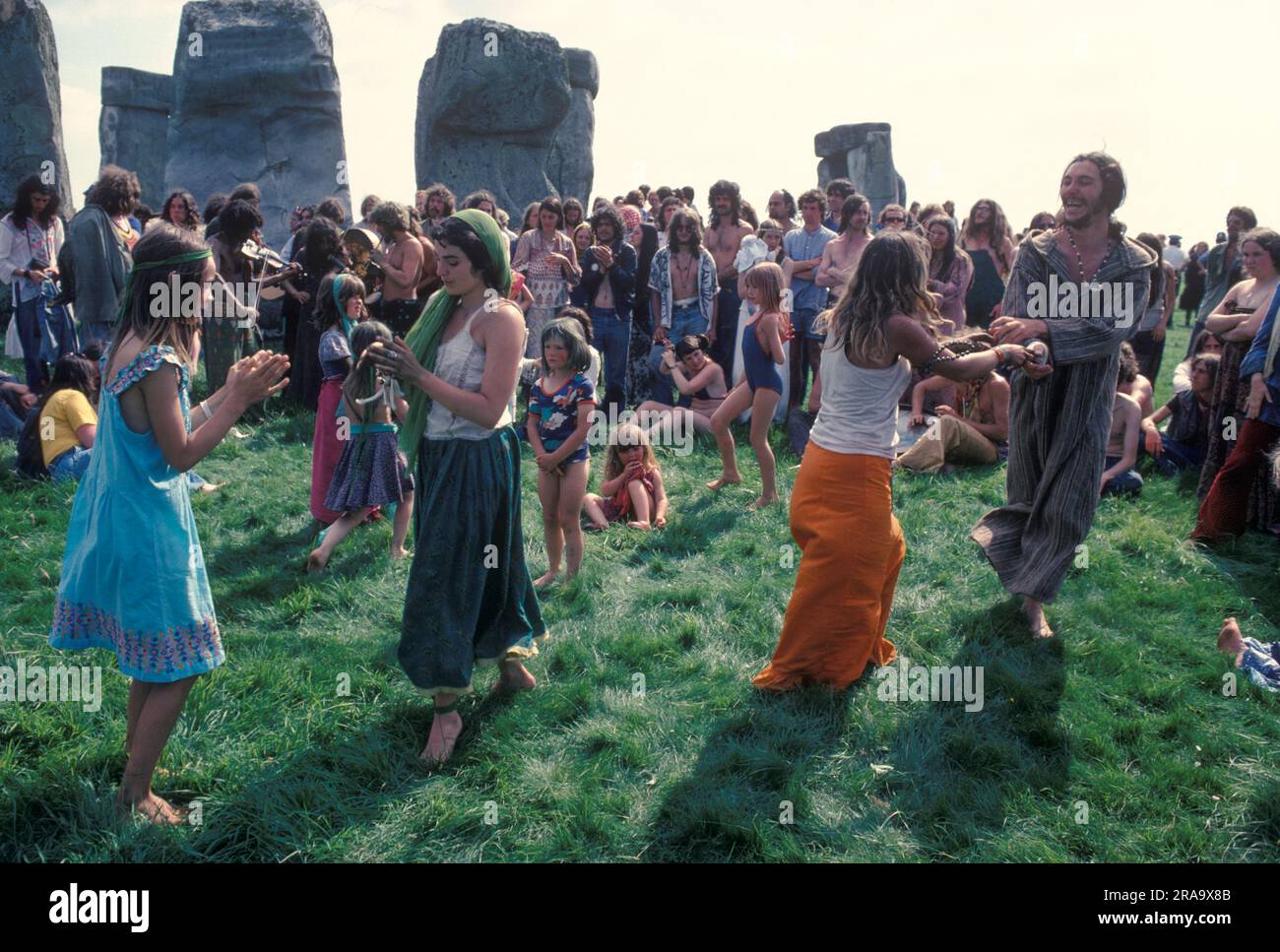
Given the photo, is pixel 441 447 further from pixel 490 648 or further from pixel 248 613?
pixel 248 613

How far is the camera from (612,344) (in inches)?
356

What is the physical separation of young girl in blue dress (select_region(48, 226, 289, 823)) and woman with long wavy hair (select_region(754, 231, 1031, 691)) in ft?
6.98

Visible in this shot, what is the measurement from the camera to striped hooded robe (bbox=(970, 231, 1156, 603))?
436cm

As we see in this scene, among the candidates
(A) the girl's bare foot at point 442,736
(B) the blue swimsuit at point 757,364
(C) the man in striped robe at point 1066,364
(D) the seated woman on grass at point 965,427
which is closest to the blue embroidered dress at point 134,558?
(A) the girl's bare foot at point 442,736

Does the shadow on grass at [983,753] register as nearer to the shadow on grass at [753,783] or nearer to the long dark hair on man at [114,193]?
the shadow on grass at [753,783]

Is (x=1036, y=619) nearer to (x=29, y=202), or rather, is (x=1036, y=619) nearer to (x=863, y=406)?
(x=863, y=406)

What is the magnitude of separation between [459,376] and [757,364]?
349cm

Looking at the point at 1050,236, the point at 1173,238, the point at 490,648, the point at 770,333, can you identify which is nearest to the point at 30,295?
the point at 770,333

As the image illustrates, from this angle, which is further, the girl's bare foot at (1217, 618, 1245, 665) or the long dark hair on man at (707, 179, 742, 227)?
the long dark hair on man at (707, 179, 742, 227)

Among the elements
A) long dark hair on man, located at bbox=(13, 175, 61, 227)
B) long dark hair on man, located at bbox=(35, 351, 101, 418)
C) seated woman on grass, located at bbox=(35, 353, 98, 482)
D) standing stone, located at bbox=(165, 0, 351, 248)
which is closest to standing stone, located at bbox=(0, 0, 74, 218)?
standing stone, located at bbox=(165, 0, 351, 248)

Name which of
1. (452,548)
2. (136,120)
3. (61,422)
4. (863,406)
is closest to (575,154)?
Result: (136,120)

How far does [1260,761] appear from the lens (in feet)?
11.6

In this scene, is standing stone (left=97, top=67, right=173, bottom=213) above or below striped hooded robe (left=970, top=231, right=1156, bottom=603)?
above

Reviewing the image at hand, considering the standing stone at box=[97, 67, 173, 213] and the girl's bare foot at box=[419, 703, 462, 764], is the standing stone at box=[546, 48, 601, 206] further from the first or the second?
the girl's bare foot at box=[419, 703, 462, 764]
